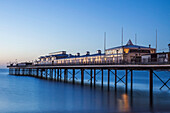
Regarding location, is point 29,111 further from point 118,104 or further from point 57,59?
point 57,59

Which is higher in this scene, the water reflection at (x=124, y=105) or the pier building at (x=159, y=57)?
the pier building at (x=159, y=57)

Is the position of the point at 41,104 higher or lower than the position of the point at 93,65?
lower

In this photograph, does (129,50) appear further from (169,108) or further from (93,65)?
(169,108)

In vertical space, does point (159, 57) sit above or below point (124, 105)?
above

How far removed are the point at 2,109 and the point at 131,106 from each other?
15143 mm

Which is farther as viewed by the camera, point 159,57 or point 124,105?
point 159,57

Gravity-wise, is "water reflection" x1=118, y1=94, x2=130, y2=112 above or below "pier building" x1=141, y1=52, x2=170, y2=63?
below

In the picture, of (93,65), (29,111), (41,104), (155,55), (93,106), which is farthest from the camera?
(93,65)

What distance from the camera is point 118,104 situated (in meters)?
28.6

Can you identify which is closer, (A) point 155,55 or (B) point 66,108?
(B) point 66,108

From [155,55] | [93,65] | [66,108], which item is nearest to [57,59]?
[93,65]

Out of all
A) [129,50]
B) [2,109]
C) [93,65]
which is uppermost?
[129,50]

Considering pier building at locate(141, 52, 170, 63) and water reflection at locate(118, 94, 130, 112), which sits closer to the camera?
water reflection at locate(118, 94, 130, 112)

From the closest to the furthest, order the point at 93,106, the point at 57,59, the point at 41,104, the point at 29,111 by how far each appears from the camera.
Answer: the point at 29,111 → the point at 93,106 → the point at 41,104 → the point at 57,59
